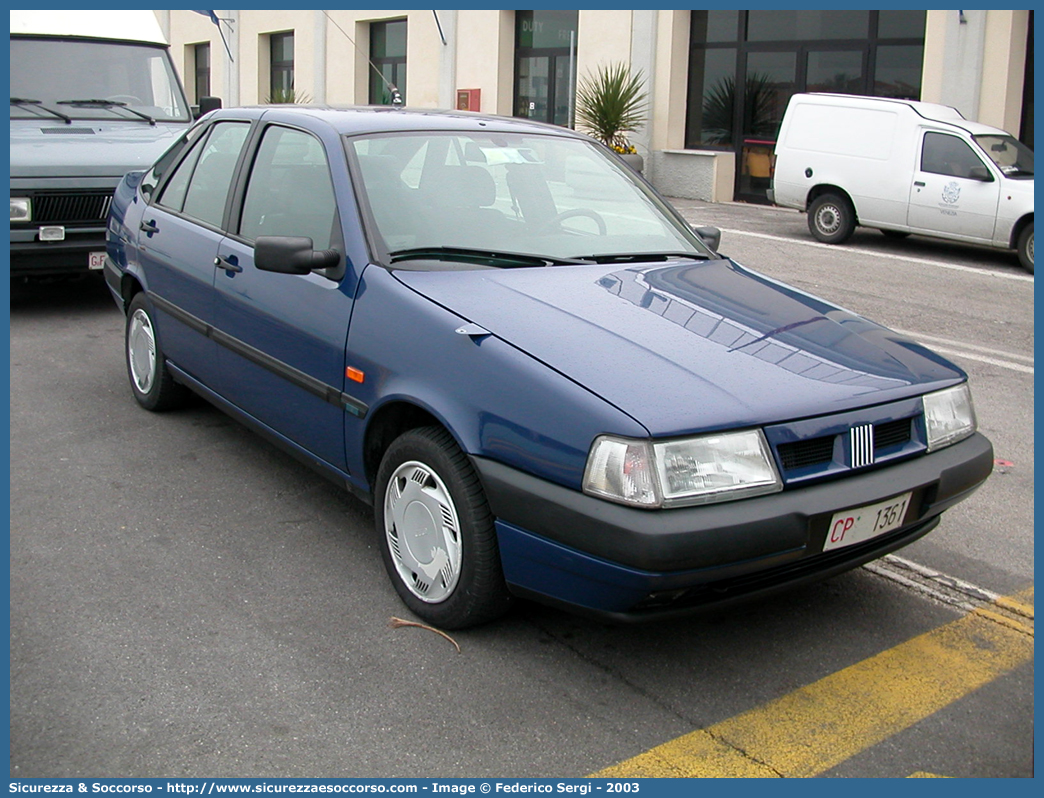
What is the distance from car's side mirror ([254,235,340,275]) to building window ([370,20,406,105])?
23.0 m

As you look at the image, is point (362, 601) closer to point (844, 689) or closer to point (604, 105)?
point (844, 689)

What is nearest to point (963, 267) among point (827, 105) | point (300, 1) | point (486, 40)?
point (827, 105)

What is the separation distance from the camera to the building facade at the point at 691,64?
639 inches

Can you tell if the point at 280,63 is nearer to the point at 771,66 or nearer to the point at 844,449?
the point at 771,66

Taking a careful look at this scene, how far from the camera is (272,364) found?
14.5 feet

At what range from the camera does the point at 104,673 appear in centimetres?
334

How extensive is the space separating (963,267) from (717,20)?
31.4 ft

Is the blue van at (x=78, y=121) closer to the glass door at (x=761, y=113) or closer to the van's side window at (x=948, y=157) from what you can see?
the van's side window at (x=948, y=157)

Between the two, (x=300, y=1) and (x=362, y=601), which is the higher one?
(x=300, y=1)

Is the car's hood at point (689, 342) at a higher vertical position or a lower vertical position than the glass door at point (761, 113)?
lower

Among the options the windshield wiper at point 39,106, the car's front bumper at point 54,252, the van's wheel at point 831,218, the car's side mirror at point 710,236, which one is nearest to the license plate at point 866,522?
the car's side mirror at point 710,236

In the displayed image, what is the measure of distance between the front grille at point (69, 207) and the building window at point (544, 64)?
15432mm

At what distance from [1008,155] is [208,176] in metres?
10.7

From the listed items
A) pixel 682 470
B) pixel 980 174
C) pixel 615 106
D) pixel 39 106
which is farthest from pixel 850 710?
pixel 615 106
